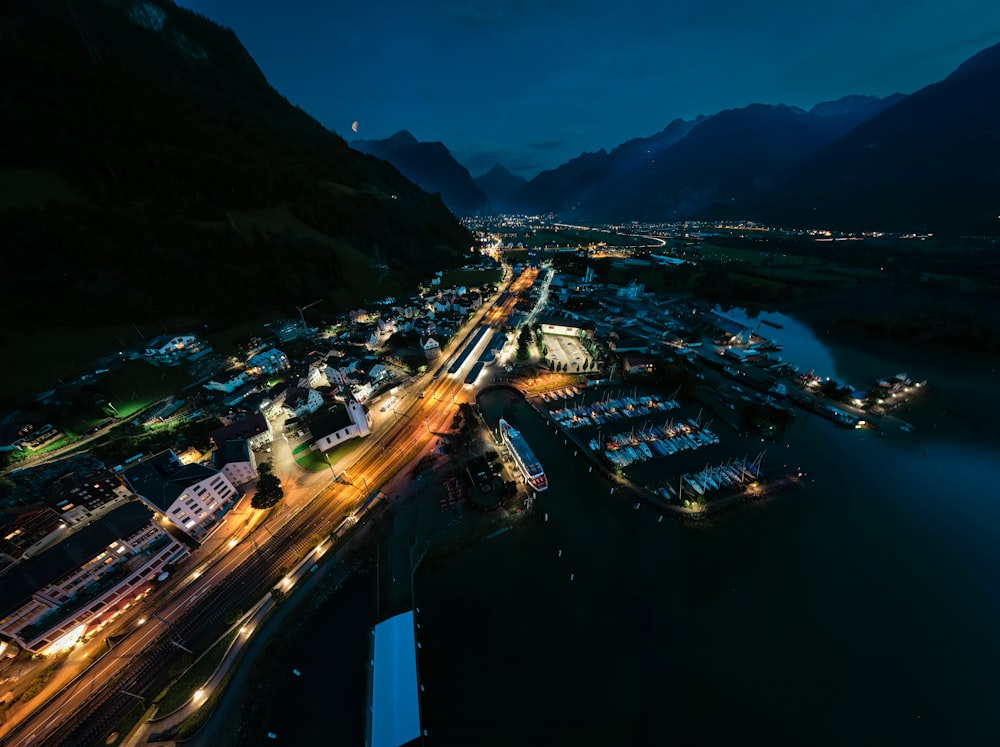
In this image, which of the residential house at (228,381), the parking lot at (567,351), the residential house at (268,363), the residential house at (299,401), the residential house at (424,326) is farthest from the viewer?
the residential house at (424,326)

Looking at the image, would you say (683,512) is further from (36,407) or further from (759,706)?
(36,407)

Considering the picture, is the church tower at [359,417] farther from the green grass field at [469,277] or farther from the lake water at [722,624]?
the green grass field at [469,277]

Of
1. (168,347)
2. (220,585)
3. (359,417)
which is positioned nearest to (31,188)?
(168,347)

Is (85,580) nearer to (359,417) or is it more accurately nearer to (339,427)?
(339,427)

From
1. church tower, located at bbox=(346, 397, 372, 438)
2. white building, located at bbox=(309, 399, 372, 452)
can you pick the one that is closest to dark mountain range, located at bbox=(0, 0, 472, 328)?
white building, located at bbox=(309, 399, 372, 452)

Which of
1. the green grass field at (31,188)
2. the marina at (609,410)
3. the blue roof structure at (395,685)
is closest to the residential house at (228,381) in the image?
the blue roof structure at (395,685)

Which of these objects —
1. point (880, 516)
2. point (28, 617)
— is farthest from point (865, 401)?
point (28, 617)
